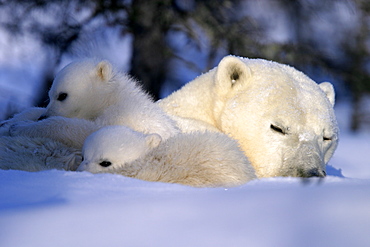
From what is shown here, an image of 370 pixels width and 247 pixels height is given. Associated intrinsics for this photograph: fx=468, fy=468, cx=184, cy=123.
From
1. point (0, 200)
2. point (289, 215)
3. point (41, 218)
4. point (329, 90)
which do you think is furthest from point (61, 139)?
point (329, 90)

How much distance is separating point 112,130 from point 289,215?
149 cm

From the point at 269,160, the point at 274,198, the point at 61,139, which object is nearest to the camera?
the point at 274,198

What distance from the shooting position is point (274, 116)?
3203 mm

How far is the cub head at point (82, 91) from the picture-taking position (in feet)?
10.8

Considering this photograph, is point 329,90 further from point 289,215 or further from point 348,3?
point 348,3

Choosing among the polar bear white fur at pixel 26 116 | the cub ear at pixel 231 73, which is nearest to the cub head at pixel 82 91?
the polar bear white fur at pixel 26 116

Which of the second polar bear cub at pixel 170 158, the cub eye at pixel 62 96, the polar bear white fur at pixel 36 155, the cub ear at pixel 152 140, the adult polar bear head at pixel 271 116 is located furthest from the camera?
the cub eye at pixel 62 96

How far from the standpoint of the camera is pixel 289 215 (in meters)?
1.01

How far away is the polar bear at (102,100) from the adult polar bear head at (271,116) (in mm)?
452

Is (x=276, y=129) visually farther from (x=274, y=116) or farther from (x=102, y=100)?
(x=102, y=100)

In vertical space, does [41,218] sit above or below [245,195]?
below

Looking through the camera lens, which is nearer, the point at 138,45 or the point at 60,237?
the point at 60,237

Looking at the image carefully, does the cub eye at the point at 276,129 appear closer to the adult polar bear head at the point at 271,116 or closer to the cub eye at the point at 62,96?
the adult polar bear head at the point at 271,116

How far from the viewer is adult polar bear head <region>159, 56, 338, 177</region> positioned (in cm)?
310
